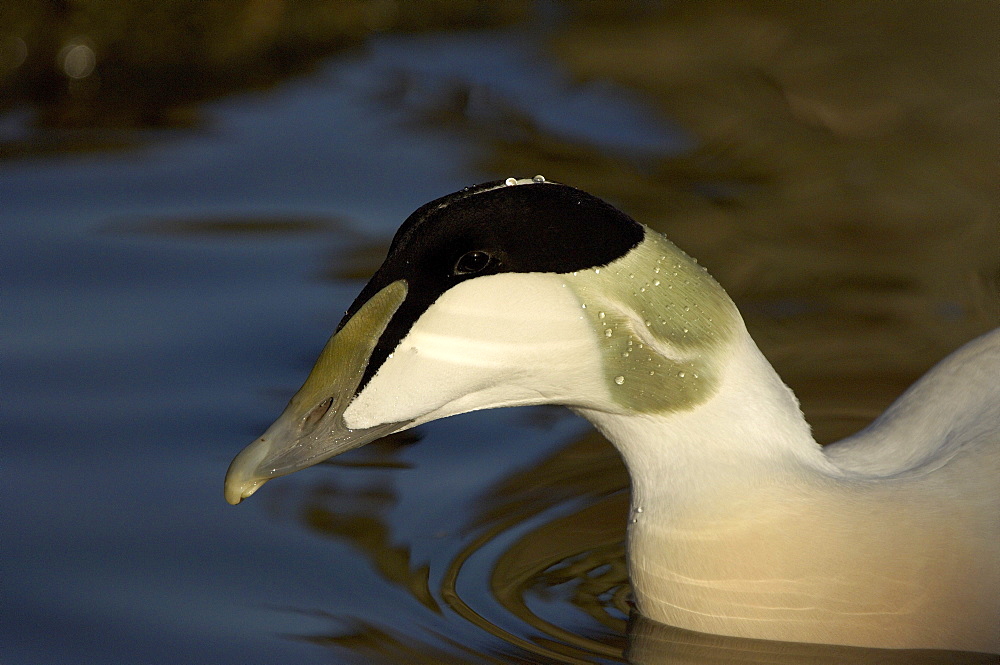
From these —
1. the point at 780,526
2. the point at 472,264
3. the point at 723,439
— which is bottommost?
the point at 780,526

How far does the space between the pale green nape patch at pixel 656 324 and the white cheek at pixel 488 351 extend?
36mm

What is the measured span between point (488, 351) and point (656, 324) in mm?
318

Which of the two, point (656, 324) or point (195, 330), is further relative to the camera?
point (195, 330)

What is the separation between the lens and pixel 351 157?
19.2ft

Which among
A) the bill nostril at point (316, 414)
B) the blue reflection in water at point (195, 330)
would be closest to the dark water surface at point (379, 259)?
the blue reflection in water at point (195, 330)

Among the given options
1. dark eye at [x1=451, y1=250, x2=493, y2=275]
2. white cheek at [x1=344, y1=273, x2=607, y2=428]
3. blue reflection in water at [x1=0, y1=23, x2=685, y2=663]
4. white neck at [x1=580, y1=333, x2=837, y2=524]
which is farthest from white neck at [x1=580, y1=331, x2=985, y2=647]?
blue reflection in water at [x1=0, y1=23, x2=685, y2=663]

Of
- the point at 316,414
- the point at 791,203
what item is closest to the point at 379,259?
the point at 791,203

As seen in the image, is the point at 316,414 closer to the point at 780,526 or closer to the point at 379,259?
the point at 780,526

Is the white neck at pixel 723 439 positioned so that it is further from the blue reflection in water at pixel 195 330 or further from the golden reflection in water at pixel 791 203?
the blue reflection in water at pixel 195 330

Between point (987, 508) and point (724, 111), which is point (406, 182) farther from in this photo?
point (987, 508)

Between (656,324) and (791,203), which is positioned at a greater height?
(656,324)

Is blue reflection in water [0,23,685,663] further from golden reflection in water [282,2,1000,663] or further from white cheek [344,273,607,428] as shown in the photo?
white cheek [344,273,607,428]

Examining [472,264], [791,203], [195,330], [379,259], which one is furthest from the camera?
[791,203]

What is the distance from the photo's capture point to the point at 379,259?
5.02 m
